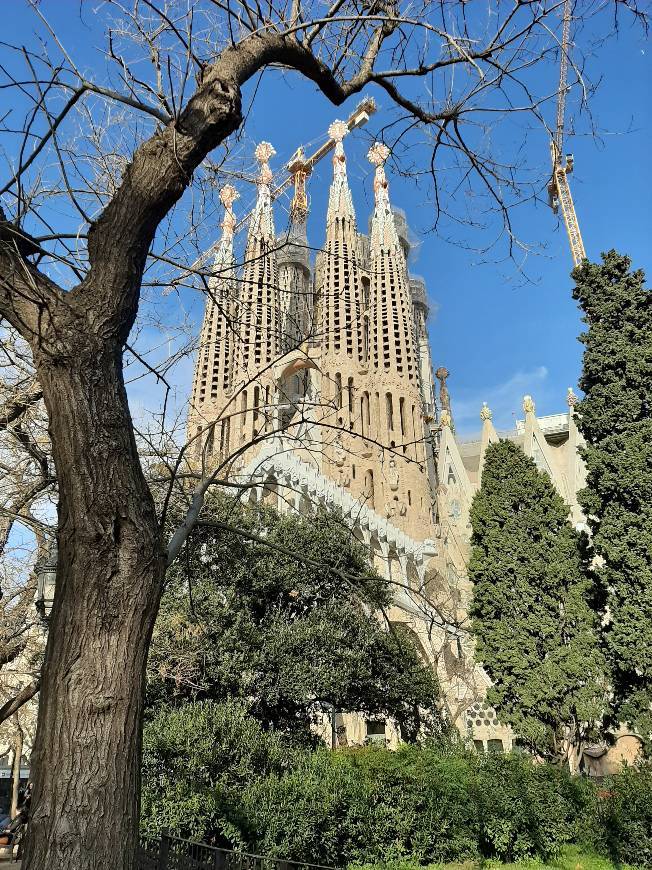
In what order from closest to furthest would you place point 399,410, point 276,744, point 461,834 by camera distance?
point 461,834 → point 276,744 → point 399,410

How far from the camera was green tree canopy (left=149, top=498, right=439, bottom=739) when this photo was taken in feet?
31.2

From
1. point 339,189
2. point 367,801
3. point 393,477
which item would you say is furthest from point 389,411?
point 367,801

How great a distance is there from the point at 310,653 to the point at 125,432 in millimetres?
8873

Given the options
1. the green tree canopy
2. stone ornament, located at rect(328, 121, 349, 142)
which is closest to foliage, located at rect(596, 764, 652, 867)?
the green tree canopy

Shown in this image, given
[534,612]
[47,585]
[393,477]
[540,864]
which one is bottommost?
[540,864]

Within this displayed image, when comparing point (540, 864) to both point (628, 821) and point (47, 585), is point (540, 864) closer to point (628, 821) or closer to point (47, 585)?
point (628, 821)

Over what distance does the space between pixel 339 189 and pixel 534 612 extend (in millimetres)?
27856

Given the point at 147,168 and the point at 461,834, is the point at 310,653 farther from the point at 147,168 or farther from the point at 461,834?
the point at 147,168

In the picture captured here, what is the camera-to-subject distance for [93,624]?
180 centimetres

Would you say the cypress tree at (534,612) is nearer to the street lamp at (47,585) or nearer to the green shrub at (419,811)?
the green shrub at (419,811)

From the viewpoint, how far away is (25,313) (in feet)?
7.03

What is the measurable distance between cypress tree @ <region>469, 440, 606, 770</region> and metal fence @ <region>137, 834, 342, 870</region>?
717 centimetres

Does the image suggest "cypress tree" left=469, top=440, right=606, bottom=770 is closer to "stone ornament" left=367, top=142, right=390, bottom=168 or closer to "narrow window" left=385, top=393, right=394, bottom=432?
"stone ornament" left=367, top=142, right=390, bottom=168

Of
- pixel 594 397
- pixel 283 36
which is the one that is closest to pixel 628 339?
pixel 594 397
